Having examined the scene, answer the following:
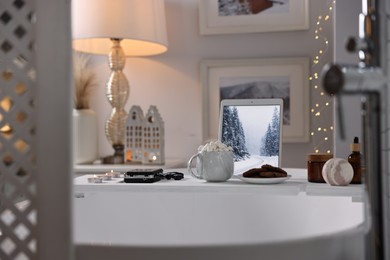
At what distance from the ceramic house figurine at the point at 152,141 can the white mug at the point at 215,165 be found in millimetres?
848

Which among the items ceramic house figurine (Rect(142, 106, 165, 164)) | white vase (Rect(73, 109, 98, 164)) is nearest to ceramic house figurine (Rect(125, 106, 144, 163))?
ceramic house figurine (Rect(142, 106, 165, 164))

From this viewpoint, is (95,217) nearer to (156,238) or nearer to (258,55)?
(156,238)

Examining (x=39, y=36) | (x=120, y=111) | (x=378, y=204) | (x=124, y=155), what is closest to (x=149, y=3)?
(x=120, y=111)

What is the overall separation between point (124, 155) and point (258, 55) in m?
0.79

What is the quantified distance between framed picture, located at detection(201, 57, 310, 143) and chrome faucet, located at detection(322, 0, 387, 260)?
1.74 meters

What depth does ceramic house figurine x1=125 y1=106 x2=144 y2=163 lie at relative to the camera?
2342mm

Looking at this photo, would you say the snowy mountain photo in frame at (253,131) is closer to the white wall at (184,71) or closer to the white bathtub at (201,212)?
the white bathtub at (201,212)

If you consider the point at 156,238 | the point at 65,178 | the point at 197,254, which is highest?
the point at 65,178

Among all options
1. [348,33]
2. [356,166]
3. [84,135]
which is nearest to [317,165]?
[356,166]

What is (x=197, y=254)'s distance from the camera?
769 millimetres

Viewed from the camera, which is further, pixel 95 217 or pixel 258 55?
pixel 258 55

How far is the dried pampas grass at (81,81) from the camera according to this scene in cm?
259

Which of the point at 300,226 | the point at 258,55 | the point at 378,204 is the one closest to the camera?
the point at 378,204

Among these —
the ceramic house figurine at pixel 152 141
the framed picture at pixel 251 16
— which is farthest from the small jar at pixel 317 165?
the framed picture at pixel 251 16
